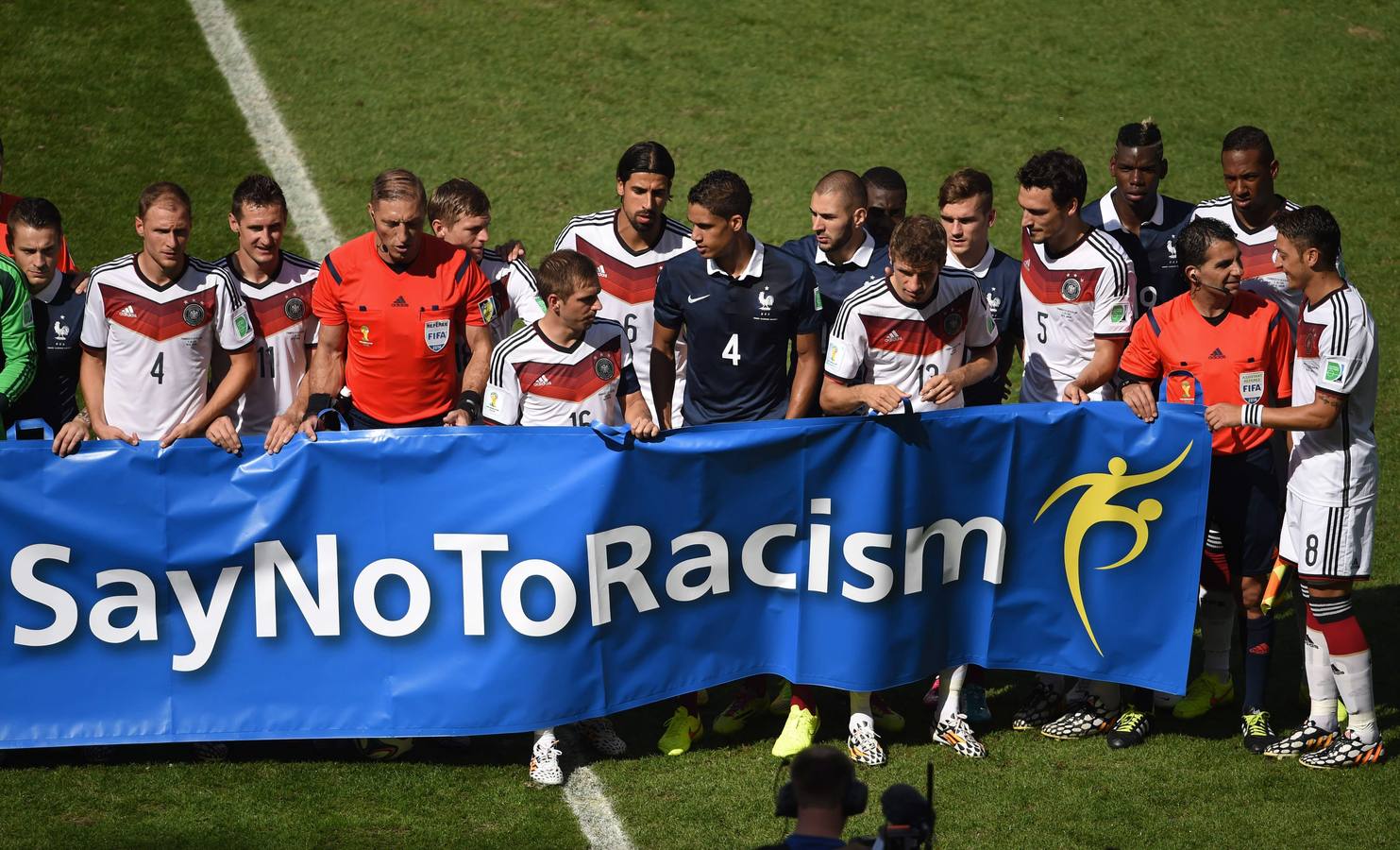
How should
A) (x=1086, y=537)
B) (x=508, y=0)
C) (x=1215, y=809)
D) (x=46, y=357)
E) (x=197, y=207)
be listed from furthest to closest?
(x=508, y=0) < (x=197, y=207) < (x=46, y=357) < (x=1086, y=537) < (x=1215, y=809)

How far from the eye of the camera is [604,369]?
642 centimetres

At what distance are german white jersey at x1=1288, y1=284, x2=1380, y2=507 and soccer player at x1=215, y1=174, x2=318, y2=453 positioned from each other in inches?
164

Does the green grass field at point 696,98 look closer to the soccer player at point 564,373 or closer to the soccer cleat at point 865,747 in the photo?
the soccer cleat at point 865,747

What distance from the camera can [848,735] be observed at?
6.46m

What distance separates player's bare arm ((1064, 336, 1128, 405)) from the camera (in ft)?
22.0

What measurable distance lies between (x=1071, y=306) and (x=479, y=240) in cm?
282

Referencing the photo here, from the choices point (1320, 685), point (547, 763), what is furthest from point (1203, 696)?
point (547, 763)

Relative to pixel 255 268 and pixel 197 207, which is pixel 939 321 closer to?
pixel 255 268

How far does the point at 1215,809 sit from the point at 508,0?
11153 mm

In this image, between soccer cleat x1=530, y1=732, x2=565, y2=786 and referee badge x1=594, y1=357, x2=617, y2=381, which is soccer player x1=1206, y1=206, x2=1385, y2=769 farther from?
soccer cleat x1=530, y1=732, x2=565, y2=786

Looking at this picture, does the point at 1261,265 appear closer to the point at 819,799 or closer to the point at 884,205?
the point at 884,205

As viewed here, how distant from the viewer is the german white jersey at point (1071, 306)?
22.3 feet

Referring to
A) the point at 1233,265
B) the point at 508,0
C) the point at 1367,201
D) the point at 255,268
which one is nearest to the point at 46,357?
the point at 255,268

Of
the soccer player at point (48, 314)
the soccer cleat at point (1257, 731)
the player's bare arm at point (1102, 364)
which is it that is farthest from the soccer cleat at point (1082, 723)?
the soccer player at point (48, 314)
